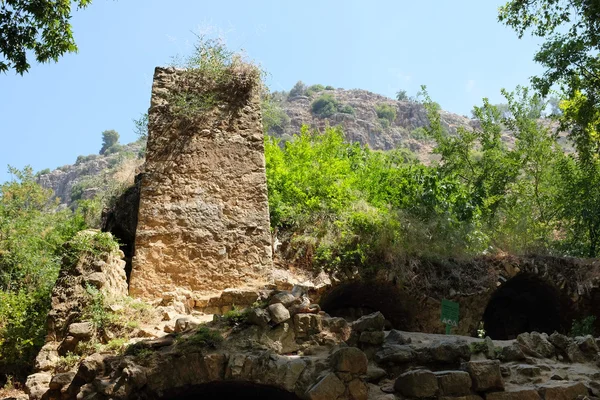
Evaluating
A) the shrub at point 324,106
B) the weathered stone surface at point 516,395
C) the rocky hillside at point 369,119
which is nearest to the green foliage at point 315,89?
the rocky hillside at point 369,119

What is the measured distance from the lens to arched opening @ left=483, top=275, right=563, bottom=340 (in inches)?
509

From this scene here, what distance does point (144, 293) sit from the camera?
27.1 ft

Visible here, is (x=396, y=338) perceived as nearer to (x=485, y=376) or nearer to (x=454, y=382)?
(x=454, y=382)

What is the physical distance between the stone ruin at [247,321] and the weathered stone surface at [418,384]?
0.04 ft

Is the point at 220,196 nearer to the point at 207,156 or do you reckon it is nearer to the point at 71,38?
the point at 207,156

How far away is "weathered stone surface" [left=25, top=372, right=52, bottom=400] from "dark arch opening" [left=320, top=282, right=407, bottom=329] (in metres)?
4.90

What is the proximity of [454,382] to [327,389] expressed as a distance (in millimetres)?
1379

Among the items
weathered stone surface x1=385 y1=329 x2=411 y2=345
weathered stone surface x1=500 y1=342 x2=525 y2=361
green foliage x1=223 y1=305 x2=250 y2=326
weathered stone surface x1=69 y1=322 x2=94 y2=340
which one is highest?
green foliage x1=223 y1=305 x2=250 y2=326

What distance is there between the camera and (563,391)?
630 centimetres

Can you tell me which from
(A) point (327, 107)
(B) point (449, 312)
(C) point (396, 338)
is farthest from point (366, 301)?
(A) point (327, 107)

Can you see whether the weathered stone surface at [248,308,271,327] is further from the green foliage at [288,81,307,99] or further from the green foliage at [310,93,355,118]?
the green foliage at [288,81,307,99]

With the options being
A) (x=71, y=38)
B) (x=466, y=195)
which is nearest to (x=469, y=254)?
(x=466, y=195)

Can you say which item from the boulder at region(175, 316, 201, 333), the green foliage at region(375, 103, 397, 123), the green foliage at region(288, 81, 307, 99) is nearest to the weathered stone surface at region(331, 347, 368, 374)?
the boulder at region(175, 316, 201, 333)

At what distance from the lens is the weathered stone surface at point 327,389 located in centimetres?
569
